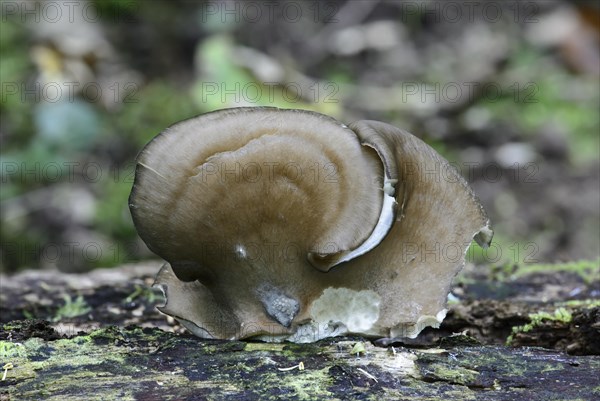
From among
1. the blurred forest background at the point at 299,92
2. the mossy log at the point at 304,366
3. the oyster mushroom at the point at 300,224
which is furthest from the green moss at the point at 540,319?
the blurred forest background at the point at 299,92

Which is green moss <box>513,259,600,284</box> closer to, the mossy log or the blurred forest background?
the mossy log

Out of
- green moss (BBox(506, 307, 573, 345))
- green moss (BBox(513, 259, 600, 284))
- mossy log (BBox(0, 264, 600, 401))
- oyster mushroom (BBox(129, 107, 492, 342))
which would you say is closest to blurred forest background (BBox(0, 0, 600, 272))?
green moss (BBox(513, 259, 600, 284))

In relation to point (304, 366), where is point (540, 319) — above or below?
above

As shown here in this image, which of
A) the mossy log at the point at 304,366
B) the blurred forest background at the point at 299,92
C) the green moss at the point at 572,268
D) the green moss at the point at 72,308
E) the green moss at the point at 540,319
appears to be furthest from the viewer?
the blurred forest background at the point at 299,92

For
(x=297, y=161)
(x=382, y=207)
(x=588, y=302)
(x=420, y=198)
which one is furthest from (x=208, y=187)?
(x=588, y=302)

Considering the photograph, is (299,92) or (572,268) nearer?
(572,268)

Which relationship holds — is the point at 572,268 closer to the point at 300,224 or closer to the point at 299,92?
the point at 300,224

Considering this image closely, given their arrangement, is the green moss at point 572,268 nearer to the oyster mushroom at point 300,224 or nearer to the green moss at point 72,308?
the oyster mushroom at point 300,224

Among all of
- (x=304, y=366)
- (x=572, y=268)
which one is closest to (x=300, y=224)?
(x=304, y=366)
